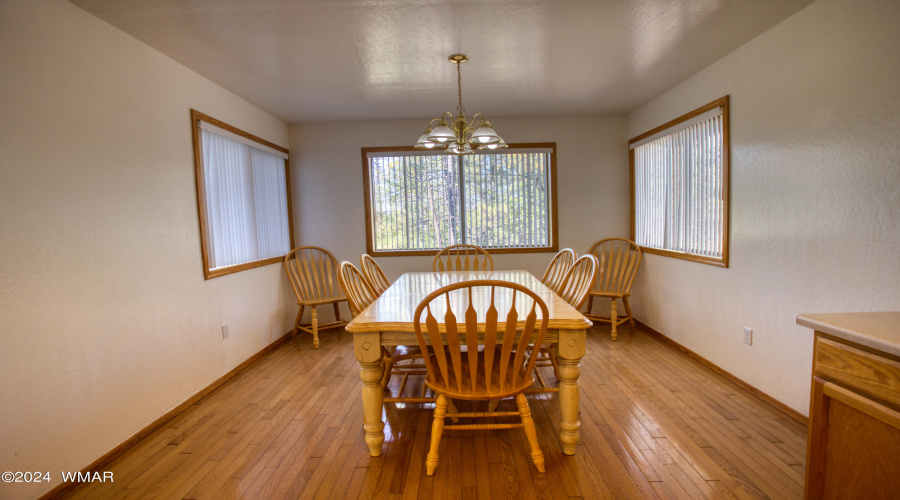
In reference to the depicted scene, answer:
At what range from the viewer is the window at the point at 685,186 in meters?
2.93

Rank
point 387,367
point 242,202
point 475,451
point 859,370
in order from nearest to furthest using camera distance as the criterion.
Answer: point 859,370 → point 475,451 → point 387,367 → point 242,202

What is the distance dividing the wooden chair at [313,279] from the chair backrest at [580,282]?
2.27 metres

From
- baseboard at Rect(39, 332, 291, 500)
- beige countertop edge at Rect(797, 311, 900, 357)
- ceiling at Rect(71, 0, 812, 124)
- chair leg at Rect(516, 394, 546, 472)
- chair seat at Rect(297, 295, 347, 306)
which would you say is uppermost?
ceiling at Rect(71, 0, 812, 124)

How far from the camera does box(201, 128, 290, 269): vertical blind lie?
3086 mm

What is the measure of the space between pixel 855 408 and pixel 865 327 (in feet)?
0.74

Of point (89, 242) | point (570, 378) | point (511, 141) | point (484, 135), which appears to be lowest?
point (570, 378)

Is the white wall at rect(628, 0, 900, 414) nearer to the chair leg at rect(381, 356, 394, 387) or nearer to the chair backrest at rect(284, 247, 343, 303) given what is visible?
the chair leg at rect(381, 356, 394, 387)

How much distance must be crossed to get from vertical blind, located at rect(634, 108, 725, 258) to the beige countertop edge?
1.77 metres

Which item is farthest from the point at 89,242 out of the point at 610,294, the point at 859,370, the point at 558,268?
the point at 610,294

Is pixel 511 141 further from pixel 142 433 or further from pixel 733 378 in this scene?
pixel 142 433

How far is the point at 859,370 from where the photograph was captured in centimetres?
111

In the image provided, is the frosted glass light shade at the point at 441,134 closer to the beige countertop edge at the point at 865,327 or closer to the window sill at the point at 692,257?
the beige countertop edge at the point at 865,327

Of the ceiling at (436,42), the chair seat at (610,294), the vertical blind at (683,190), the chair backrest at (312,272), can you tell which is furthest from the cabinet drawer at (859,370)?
the chair backrest at (312,272)

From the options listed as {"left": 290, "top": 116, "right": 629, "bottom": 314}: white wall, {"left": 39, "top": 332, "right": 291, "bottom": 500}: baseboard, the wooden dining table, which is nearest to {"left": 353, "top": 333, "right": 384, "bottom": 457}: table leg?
the wooden dining table
